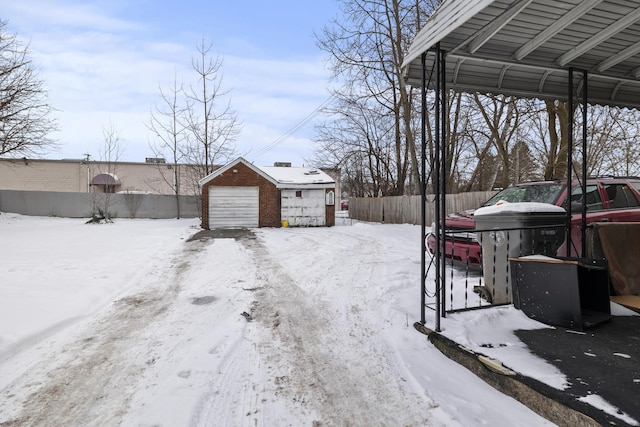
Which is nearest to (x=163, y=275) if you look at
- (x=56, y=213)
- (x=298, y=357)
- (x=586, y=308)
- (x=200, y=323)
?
(x=200, y=323)

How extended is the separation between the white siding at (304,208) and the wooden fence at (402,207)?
4042 mm

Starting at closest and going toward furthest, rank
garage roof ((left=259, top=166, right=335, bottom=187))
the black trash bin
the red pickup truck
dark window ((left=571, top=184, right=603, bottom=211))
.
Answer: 1. the black trash bin
2. the red pickup truck
3. dark window ((left=571, top=184, right=603, bottom=211))
4. garage roof ((left=259, top=166, right=335, bottom=187))

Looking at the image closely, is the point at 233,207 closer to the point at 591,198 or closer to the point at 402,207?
the point at 402,207

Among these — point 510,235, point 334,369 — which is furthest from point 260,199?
point 334,369

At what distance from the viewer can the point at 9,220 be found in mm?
19469

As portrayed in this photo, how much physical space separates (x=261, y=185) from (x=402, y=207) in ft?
24.9

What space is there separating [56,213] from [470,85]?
2769 centimetres

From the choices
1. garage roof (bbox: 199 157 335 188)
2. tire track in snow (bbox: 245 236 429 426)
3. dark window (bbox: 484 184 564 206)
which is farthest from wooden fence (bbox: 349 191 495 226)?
tire track in snow (bbox: 245 236 429 426)

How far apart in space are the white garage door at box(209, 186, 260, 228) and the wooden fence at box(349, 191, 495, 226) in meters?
7.52

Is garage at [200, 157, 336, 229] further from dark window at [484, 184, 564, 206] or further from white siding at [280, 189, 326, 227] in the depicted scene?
dark window at [484, 184, 564, 206]

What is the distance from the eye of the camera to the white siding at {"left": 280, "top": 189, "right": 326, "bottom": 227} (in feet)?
60.2

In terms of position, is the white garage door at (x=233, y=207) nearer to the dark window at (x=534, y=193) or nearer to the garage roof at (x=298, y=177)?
the garage roof at (x=298, y=177)

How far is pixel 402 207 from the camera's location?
62.0 feet

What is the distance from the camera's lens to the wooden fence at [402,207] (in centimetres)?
1430
